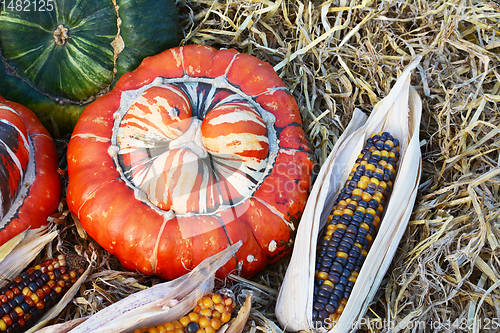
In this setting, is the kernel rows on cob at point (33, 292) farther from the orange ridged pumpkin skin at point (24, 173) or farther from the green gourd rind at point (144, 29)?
the green gourd rind at point (144, 29)

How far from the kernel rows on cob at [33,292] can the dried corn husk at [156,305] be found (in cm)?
19

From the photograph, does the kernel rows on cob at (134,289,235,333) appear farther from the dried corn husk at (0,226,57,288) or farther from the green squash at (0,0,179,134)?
the green squash at (0,0,179,134)

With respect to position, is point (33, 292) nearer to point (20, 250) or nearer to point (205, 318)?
point (20, 250)

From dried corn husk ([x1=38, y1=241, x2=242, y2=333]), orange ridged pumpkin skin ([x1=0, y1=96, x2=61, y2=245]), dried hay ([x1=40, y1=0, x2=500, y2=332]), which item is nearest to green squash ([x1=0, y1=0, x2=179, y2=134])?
orange ridged pumpkin skin ([x1=0, y1=96, x2=61, y2=245])

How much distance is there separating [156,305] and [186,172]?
2.29 feet

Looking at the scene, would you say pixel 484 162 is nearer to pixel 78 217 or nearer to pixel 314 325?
pixel 314 325

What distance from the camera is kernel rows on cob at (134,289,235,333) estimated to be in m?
1.83

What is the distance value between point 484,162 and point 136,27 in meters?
2.32

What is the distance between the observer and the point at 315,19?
8.97 feet

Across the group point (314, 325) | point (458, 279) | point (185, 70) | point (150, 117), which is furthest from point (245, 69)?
point (458, 279)

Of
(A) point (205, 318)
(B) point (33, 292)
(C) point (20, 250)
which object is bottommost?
(A) point (205, 318)

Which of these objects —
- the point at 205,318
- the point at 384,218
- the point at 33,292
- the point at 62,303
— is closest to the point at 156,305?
the point at 205,318

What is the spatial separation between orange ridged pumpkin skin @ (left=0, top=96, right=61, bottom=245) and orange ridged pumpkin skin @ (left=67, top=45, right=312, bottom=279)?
0.59 feet

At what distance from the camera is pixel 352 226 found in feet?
6.80
